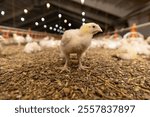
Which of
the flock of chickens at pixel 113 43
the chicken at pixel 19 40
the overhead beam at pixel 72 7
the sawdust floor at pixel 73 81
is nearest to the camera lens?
the sawdust floor at pixel 73 81

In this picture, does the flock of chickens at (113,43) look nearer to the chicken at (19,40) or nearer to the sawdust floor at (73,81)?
the chicken at (19,40)

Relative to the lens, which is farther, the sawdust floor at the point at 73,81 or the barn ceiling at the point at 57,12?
the barn ceiling at the point at 57,12

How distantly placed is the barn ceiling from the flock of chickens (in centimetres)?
32

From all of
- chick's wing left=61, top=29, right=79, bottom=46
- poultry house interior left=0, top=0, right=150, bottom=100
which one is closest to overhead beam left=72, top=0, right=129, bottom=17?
poultry house interior left=0, top=0, right=150, bottom=100

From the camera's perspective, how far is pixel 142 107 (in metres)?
0.65

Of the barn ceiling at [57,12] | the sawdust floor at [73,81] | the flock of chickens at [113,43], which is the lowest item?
the sawdust floor at [73,81]

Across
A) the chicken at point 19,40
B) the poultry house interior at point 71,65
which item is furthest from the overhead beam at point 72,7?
the chicken at point 19,40

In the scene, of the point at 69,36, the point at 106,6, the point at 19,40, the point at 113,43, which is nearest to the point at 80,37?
the point at 69,36

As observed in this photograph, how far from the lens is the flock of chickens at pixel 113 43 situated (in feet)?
4.77

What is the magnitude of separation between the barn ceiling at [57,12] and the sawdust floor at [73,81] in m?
0.21

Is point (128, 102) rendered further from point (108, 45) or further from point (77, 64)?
point (108, 45)

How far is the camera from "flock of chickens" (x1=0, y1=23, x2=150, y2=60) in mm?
1454

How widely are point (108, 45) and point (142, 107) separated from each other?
1.28m

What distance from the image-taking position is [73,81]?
2.72 feet
